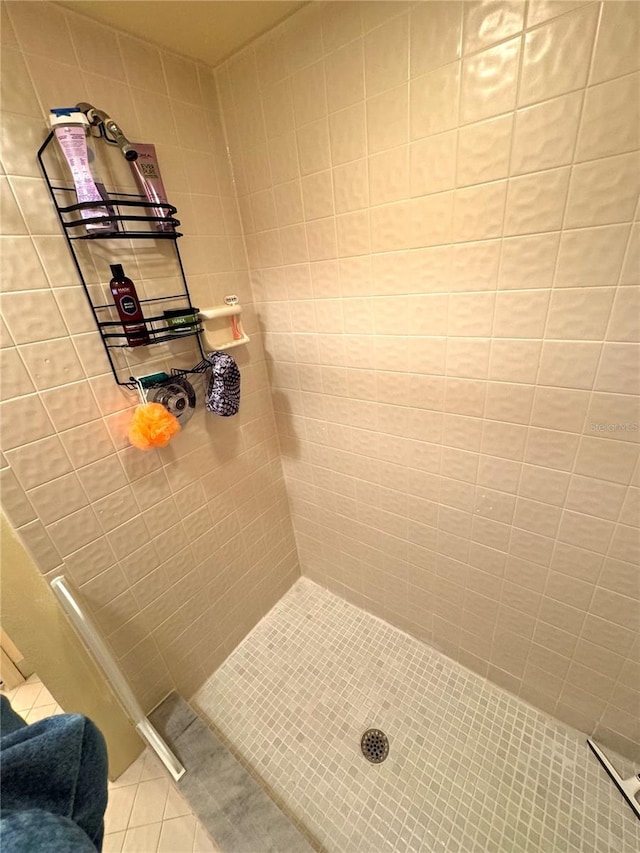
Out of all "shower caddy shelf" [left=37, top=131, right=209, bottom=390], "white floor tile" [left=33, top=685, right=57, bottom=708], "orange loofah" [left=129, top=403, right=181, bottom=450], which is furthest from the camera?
"white floor tile" [left=33, top=685, right=57, bottom=708]

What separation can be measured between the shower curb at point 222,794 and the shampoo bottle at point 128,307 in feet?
4.31

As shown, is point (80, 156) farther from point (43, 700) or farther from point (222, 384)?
point (43, 700)

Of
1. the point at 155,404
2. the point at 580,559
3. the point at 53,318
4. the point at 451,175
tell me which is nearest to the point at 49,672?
the point at 155,404

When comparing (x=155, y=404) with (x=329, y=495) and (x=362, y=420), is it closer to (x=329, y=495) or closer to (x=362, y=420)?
(x=362, y=420)

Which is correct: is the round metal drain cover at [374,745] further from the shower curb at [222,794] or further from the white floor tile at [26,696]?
the white floor tile at [26,696]

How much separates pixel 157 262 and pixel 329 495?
3.47ft

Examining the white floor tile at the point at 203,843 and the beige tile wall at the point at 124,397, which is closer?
the beige tile wall at the point at 124,397

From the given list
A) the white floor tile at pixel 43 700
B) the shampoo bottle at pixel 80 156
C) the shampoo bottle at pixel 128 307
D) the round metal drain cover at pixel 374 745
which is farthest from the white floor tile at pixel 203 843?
the shampoo bottle at pixel 80 156

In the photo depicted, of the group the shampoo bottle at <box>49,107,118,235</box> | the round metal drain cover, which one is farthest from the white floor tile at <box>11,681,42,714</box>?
the shampoo bottle at <box>49,107,118,235</box>

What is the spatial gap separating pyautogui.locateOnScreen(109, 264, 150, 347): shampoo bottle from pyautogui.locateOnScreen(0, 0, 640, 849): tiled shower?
56 millimetres

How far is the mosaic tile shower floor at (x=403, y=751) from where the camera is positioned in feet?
3.28

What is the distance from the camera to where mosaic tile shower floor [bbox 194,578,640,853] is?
1000 millimetres

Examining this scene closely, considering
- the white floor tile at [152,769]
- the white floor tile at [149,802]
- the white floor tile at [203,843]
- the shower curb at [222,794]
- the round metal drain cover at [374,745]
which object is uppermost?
the shower curb at [222,794]

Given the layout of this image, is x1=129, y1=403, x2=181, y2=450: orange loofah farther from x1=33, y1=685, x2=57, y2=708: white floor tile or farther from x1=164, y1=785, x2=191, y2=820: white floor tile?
x1=33, y1=685, x2=57, y2=708: white floor tile
